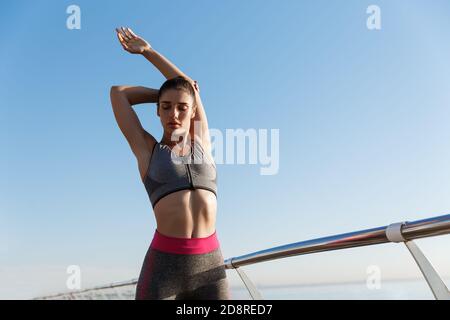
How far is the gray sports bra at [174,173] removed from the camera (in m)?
2.04

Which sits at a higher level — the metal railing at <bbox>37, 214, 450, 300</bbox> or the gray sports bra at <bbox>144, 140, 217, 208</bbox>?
the gray sports bra at <bbox>144, 140, 217, 208</bbox>

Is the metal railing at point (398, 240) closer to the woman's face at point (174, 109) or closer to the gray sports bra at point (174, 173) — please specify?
the gray sports bra at point (174, 173)

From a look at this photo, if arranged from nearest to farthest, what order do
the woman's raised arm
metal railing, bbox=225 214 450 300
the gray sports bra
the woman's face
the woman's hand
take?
metal railing, bbox=225 214 450 300 < the gray sports bra < the woman's face < the woman's raised arm < the woman's hand

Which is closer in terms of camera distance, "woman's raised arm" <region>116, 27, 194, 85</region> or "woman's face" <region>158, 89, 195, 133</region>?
"woman's face" <region>158, 89, 195, 133</region>

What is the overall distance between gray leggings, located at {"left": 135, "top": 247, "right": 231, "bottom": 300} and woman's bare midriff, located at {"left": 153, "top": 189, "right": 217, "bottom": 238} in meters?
0.09

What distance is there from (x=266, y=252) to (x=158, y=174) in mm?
702

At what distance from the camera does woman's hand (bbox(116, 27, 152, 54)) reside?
2.60 meters

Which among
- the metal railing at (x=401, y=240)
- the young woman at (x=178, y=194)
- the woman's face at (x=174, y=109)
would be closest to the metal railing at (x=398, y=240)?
the metal railing at (x=401, y=240)

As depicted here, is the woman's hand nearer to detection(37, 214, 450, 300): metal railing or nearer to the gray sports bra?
the gray sports bra

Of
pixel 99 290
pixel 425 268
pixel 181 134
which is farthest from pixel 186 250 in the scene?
pixel 99 290

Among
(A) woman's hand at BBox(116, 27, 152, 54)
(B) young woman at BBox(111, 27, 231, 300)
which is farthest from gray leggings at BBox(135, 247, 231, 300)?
(A) woman's hand at BBox(116, 27, 152, 54)

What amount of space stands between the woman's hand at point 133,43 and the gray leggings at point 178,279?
1.11 metres
